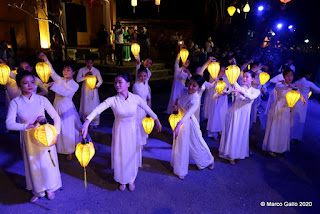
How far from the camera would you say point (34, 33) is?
14.3 m

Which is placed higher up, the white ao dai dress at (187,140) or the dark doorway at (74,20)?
the dark doorway at (74,20)

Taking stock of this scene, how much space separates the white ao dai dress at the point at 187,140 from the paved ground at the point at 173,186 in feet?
0.82

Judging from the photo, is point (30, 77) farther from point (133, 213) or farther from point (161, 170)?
point (161, 170)

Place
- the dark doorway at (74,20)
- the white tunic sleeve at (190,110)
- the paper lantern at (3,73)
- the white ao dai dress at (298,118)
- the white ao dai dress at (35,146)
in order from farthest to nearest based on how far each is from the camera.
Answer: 1. the dark doorway at (74,20)
2. the white ao dai dress at (298,118)
3. the paper lantern at (3,73)
4. the white tunic sleeve at (190,110)
5. the white ao dai dress at (35,146)

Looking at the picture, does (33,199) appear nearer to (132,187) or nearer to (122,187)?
(122,187)

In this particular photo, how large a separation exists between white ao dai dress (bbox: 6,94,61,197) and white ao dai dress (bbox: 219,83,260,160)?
10.2ft

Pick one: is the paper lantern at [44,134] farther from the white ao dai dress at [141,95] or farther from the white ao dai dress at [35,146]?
the white ao dai dress at [141,95]

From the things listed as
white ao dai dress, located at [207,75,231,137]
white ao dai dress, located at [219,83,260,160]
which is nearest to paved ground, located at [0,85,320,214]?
white ao dai dress, located at [219,83,260,160]

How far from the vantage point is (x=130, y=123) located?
354 cm

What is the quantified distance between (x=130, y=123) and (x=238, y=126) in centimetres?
222

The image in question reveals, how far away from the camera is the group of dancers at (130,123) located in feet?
10.5

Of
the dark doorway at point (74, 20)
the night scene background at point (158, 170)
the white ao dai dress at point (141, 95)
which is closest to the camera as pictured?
the night scene background at point (158, 170)

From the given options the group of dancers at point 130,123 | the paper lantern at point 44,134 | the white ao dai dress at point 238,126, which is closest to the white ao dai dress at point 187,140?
the group of dancers at point 130,123

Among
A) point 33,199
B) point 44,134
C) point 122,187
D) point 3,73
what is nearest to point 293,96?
point 122,187
